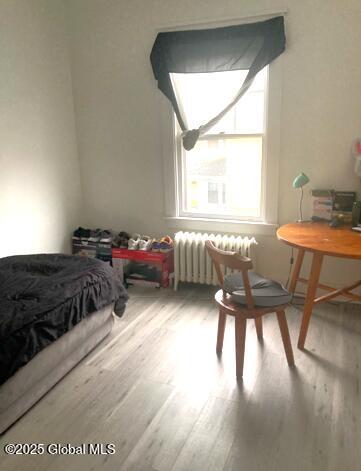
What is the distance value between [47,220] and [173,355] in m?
1.82

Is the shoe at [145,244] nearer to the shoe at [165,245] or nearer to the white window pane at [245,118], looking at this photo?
the shoe at [165,245]

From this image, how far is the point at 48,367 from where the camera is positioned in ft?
6.41

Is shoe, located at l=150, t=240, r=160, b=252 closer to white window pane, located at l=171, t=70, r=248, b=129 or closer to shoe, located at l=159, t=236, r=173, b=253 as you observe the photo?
shoe, located at l=159, t=236, r=173, b=253

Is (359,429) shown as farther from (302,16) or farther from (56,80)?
(56,80)

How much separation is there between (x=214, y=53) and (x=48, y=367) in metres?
2.54

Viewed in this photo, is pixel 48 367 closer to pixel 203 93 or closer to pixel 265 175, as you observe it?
pixel 265 175

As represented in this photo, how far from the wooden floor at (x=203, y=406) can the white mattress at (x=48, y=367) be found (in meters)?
0.05

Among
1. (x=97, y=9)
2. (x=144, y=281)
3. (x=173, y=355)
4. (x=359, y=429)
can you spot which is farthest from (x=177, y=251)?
(x=97, y=9)

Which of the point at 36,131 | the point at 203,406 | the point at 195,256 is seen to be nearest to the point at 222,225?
the point at 195,256

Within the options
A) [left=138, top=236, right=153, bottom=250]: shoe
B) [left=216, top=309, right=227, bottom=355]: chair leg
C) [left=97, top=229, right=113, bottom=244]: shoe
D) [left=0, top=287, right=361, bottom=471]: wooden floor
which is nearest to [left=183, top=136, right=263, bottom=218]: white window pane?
[left=138, top=236, right=153, bottom=250]: shoe

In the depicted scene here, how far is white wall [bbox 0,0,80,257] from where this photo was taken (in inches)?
114

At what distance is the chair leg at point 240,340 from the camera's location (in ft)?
6.68

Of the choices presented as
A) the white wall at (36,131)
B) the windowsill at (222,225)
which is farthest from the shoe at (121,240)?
the white wall at (36,131)

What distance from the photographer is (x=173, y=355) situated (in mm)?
2342
